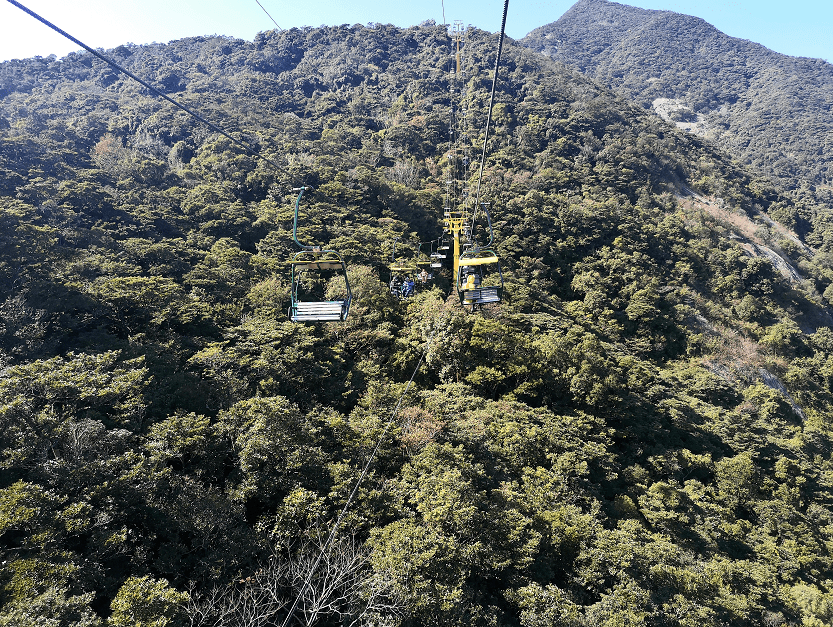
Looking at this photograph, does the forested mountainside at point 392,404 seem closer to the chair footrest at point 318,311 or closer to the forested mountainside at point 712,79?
the chair footrest at point 318,311

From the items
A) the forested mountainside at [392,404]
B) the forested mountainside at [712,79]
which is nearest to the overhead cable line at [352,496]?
the forested mountainside at [392,404]

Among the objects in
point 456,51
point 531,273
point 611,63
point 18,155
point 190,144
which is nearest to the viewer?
point 18,155

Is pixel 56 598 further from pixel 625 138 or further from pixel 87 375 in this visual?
pixel 625 138

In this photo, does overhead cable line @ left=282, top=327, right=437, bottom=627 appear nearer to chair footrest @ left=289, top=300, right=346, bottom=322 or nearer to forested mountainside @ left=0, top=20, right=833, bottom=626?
forested mountainside @ left=0, top=20, right=833, bottom=626

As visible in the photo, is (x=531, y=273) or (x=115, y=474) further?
(x=531, y=273)

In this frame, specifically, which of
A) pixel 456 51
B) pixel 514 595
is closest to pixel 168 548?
pixel 514 595

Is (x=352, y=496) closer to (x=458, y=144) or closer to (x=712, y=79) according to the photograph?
(x=458, y=144)
